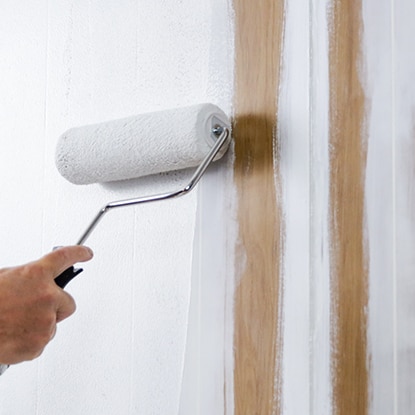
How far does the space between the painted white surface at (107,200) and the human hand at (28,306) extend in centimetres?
20

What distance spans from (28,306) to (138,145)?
25 cm

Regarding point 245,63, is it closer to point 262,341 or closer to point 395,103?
point 395,103

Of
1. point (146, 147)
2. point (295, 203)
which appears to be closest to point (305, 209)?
point (295, 203)

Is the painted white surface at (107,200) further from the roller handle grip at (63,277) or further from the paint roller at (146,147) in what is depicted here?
the roller handle grip at (63,277)

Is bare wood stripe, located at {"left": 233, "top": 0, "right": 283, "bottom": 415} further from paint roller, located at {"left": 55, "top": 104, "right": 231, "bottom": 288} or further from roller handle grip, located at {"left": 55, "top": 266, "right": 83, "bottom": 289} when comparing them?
roller handle grip, located at {"left": 55, "top": 266, "right": 83, "bottom": 289}

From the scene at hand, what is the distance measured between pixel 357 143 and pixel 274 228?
150 mm

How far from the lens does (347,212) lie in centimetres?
88

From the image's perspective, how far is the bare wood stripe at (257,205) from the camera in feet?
3.04

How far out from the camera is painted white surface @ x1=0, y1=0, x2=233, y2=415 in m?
1.02

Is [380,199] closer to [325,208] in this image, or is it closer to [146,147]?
[325,208]

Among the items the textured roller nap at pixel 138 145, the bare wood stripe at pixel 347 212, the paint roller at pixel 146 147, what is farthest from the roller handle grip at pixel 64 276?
the bare wood stripe at pixel 347 212

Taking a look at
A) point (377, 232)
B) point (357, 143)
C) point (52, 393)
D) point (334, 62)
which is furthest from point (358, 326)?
point (52, 393)

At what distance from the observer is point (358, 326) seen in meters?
0.85

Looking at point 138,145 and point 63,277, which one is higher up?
point 138,145
